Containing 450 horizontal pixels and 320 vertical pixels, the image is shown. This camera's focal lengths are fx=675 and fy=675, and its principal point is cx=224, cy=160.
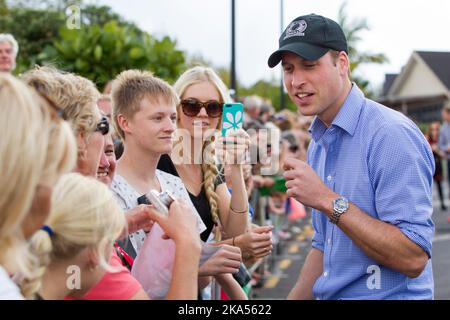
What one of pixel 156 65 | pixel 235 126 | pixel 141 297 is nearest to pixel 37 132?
pixel 141 297

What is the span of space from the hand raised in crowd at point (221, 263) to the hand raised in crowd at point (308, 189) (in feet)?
1.39

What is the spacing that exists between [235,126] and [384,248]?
1.06 meters

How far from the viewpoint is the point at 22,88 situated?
153 cm

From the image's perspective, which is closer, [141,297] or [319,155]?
[141,297]

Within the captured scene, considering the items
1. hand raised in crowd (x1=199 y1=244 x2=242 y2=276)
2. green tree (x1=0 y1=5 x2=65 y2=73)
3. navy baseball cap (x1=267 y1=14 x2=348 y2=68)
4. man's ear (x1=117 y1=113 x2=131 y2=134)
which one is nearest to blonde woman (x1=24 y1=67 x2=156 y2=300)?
hand raised in crowd (x1=199 y1=244 x2=242 y2=276)

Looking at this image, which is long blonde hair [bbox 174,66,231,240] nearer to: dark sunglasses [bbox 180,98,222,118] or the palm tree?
dark sunglasses [bbox 180,98,222,118]

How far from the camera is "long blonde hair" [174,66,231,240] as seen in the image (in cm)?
355

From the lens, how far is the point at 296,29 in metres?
2.81

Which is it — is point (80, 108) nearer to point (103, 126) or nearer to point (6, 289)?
point (103, 126)

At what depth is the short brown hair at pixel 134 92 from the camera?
3.22 meters

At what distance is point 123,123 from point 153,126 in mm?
174

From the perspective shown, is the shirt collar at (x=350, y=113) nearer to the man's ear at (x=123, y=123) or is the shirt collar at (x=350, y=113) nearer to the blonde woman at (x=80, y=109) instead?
the blonde woman at (x=80, y=109)
